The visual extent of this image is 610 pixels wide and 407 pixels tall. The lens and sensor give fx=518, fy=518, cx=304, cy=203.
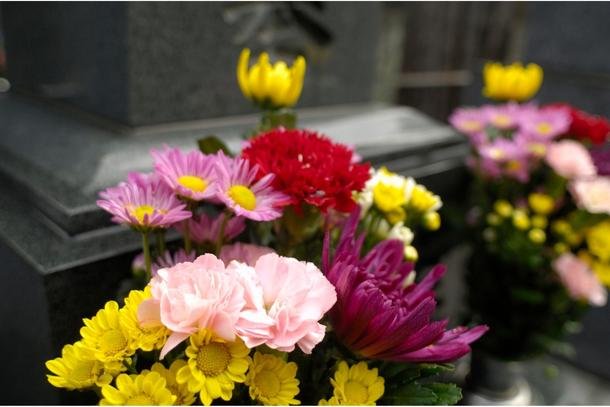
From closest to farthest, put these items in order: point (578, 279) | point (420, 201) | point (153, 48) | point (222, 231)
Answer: point (222, 231) < point (420, 201) < point (153, 48) < point (578, 279)

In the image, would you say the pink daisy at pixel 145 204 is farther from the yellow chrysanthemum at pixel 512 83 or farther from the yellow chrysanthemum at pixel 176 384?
the yellow chrysanthemum at pixel 512 83

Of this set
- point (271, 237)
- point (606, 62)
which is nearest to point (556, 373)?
point (606, 62)

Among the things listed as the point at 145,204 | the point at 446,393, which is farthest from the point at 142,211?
the point at 446,393

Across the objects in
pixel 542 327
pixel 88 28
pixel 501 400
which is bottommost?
pixel 501 400

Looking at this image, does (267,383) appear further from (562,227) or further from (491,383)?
(491,383)

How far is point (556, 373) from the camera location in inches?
78.3

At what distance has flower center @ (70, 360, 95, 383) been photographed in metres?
0.54

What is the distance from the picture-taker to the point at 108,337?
0.54m

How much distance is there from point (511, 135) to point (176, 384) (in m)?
1.29

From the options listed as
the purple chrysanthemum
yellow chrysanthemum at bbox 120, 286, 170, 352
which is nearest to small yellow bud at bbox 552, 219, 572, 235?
the purple chrysanthemum

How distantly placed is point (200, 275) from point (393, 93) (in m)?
3.45

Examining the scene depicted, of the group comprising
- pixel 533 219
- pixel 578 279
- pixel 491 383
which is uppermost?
pixel 533 219

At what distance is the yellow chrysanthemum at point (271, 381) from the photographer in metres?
0.56

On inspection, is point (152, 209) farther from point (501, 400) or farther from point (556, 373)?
point (556, 373)
